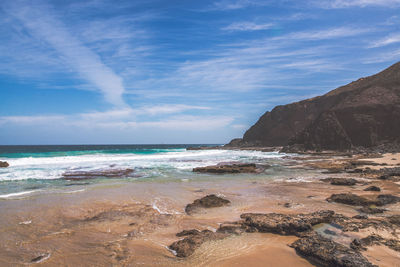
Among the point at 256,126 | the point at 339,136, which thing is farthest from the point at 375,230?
the point at 256,126

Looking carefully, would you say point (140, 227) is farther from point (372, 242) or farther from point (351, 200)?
point (351, 200)

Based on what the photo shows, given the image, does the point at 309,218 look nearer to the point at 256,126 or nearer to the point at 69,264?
the point at 69,264

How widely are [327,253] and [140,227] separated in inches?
165

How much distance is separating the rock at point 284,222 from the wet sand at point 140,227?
0.25 metres

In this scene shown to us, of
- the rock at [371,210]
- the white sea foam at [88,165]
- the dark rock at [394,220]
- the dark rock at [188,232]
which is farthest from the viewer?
the white sea foam at [88,165]

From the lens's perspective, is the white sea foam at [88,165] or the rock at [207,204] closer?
the rock at [207,204]

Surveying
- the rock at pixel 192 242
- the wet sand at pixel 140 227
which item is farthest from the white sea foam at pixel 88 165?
the rock at pixel 192 242

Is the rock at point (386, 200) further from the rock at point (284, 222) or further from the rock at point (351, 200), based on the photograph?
the rock at point (284, 222)

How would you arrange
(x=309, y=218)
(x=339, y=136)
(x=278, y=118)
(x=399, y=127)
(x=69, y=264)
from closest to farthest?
(x=69, y=264) → (x=309, y=218) → (x=399, y=127) → (x=339, y=136) → (x=278, y=118)

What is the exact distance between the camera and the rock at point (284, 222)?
5.11m

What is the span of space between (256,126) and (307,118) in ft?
58.9

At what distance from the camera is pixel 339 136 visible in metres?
41.2

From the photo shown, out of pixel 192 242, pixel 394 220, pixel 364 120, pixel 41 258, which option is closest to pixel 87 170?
pixel 41 258

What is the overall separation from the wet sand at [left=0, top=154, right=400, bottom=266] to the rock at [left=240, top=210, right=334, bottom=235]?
25cm
